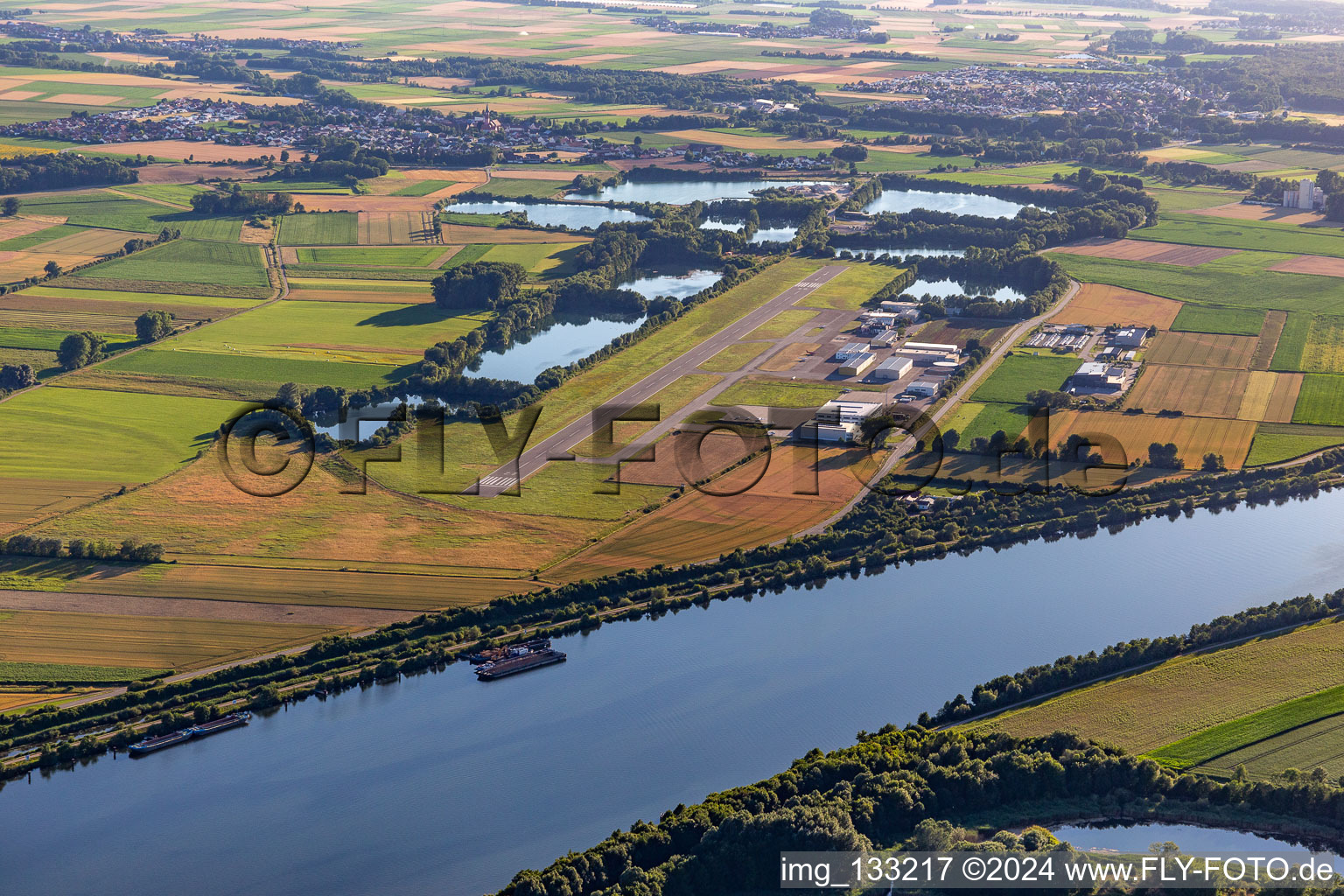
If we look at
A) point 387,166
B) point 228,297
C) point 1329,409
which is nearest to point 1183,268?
point 1329,409

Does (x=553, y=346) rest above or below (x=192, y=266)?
below

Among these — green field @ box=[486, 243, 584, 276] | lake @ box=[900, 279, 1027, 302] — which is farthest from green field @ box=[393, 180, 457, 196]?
lake @ box=[900, 279, 1027, 302]

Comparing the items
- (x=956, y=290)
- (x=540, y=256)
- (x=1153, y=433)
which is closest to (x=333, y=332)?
(x=540, y=256)

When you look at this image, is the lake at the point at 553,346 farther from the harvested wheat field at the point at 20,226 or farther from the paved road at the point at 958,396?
the harvested wheat field at the point at 20,226

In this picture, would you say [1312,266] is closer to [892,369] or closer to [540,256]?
[892,369]

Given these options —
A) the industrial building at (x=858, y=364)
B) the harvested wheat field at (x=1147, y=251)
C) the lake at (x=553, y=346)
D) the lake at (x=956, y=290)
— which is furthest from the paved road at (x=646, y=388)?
the harvested wheat field at (x=1147, y=251)

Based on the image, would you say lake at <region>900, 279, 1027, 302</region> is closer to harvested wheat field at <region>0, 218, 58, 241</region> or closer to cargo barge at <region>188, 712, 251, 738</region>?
cargo barge at <region>188, 712, 251, 738</region>

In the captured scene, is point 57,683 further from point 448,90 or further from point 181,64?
point 181,64
